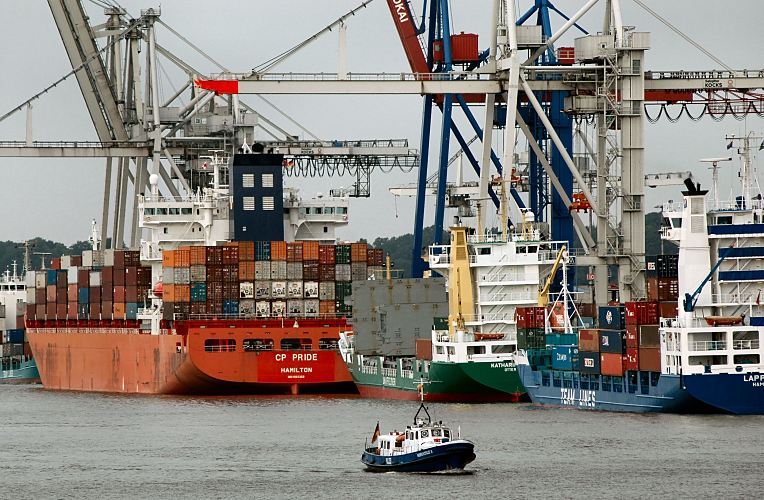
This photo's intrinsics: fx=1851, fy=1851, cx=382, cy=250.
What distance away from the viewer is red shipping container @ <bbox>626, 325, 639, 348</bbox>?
5569cm

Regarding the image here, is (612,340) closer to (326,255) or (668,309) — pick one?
(668,309)

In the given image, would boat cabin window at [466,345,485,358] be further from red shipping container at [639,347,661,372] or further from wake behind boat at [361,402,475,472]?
wake behind boat at [361,402,475,472]

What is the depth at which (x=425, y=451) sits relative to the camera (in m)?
46.0

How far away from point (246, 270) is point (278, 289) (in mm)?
1481

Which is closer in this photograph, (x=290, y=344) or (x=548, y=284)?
(x=548, y=284)

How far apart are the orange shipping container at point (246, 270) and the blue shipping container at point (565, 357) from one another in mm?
16228

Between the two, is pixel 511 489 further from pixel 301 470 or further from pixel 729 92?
pixel 729 92

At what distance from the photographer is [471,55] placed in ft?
250

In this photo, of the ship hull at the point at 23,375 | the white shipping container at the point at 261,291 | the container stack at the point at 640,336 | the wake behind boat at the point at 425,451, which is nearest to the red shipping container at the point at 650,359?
the container stack at the point at 640,336

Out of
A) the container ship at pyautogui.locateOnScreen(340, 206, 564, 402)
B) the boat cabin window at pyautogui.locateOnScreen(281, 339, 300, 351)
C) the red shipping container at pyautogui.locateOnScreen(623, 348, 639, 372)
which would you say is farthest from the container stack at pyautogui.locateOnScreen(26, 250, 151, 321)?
the red shipping container at pyautogui.locateOnScreen(623, 348, 639, 372)

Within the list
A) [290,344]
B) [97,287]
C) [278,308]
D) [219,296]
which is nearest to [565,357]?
[290,344]

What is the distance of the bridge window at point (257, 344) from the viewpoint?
73.1 meters

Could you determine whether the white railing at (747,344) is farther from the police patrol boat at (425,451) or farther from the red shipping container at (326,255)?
the red shipping container at (326,255)

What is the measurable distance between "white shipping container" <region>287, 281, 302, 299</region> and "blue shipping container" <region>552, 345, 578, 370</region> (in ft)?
50.9
